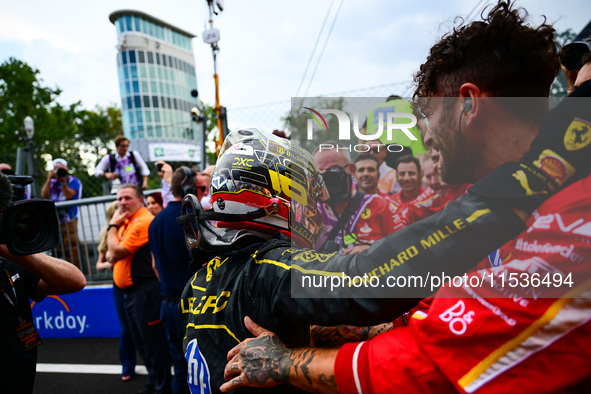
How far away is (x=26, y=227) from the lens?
177 cm

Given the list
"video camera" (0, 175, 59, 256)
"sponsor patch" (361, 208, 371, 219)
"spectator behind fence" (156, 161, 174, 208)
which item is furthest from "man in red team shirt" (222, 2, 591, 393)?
Answer: "spectator behind fence" (156, 161, 174, 208)

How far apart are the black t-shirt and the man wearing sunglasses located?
5.00ft

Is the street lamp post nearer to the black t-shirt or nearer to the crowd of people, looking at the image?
the black t-shirt

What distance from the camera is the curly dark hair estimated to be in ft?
3.40

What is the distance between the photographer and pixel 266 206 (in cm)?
142

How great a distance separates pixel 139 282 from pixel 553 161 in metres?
3.93

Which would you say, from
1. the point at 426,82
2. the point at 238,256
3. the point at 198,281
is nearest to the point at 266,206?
the point at 238,256

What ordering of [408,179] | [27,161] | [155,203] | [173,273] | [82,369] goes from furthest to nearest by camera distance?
[27,161] < [155,203] < [82,369] < [173,273] < [408,179]

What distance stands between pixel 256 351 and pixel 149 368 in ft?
10.6

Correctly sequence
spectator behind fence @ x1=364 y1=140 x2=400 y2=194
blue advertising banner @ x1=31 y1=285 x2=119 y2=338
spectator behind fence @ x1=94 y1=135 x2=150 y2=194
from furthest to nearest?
spectator behind fence @ x1=94 y1=135 x2=150 y2=194
blue advertising banner @ x1=31 y1=285 x2=119 y2=338
spectator behind fence @ x1=364 y1=140 x2=400 y2=194

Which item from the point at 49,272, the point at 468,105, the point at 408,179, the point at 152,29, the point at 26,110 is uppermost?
the point at 152,29

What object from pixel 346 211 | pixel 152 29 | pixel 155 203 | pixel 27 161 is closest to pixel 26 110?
pixel 27 161

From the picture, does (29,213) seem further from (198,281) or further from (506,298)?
(506,298)

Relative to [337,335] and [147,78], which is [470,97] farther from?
[147,78]
